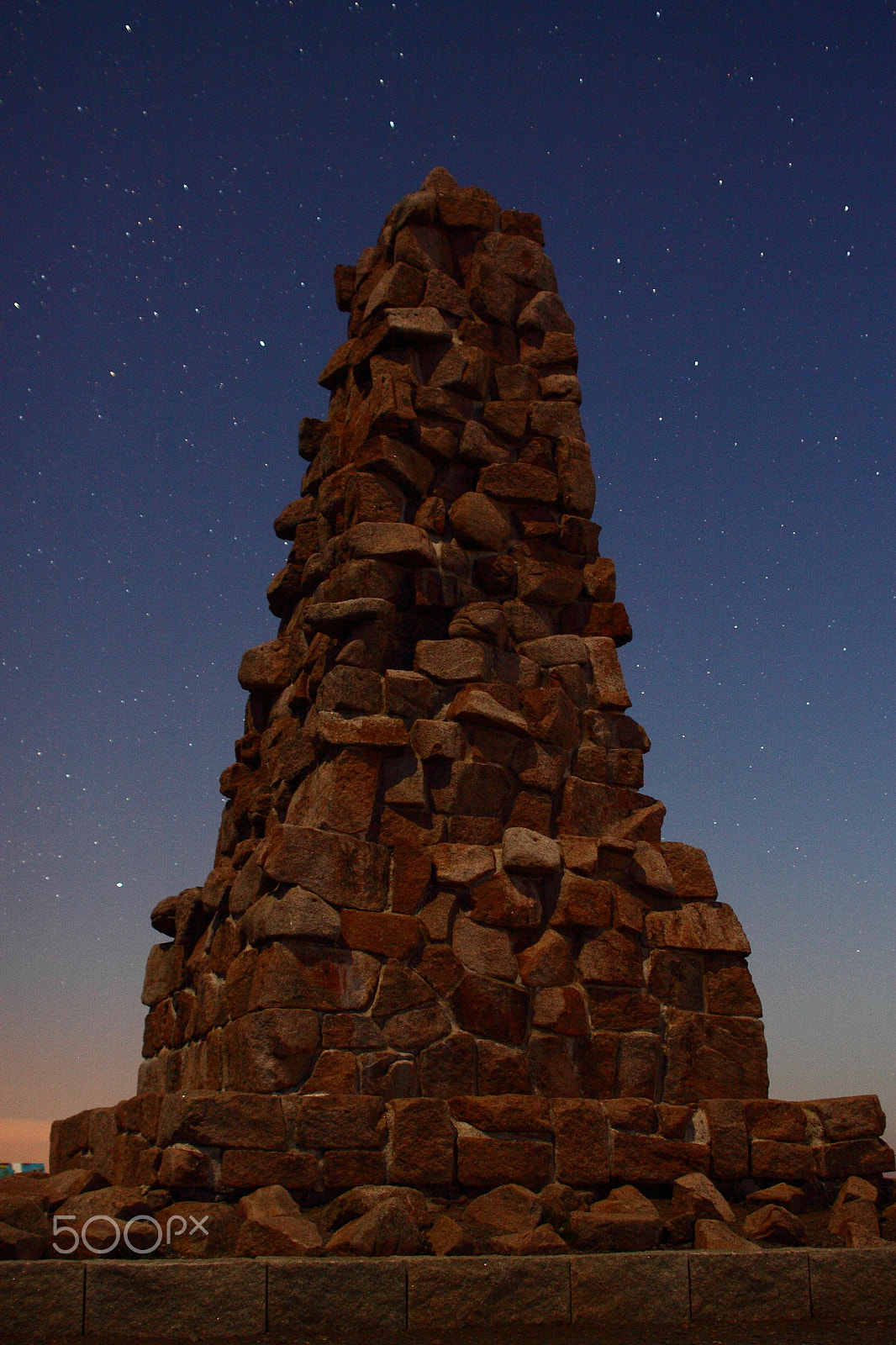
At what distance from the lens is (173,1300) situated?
5.33 metres

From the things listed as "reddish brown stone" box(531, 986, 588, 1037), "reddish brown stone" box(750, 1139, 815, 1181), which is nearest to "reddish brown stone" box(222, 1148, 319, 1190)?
"reddish brown stone" box(531, 986, 588, 1037)

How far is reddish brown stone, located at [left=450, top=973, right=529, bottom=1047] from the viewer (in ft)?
23.9

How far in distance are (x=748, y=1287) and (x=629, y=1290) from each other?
0.58 metres

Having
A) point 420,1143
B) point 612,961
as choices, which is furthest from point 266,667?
point 420,1143

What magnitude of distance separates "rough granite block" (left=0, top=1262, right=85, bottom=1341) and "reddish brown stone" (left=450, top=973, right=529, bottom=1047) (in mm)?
2560

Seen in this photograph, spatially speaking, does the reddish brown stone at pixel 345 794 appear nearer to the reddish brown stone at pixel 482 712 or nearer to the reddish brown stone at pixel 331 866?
the reddish brown stone at pixel 331 866

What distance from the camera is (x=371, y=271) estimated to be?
32.6 ft

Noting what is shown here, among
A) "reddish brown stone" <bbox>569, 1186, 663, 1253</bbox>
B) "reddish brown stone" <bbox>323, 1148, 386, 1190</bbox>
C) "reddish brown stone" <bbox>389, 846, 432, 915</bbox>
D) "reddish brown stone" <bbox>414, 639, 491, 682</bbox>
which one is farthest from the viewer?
"reddish brown stone" <bbox>414, 639, 491, 682</bbox>

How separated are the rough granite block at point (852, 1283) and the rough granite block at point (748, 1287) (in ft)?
0.22

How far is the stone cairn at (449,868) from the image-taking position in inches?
271

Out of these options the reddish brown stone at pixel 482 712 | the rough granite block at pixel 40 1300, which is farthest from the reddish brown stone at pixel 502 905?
the rough granite block at pixel 40 1300

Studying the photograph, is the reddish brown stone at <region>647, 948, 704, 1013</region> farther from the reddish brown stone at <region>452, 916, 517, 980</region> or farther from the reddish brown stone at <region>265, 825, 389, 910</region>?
the reddish brown stone at <region>265, 825, 389, 910</region>

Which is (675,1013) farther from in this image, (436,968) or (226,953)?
(226,953)

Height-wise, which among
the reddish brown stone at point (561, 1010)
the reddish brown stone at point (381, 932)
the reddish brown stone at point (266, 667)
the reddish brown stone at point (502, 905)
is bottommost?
the reddish brown stone at point (561, 1010)
